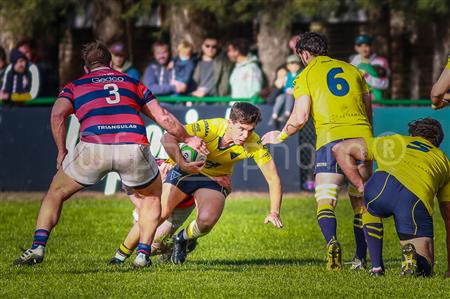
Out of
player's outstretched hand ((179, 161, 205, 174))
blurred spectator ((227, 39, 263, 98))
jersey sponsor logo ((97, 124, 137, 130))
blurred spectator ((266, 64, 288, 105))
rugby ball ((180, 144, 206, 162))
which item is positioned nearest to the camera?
jersey sponsor logo ((97, 124, 137, 130))

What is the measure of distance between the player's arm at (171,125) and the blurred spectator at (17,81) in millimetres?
8689

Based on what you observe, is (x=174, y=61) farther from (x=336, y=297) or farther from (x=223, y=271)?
(x=336, y=297)

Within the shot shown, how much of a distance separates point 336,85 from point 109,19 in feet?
47.0

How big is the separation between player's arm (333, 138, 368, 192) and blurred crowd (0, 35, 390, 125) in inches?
300

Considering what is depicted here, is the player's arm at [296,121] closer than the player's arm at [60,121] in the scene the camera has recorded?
No

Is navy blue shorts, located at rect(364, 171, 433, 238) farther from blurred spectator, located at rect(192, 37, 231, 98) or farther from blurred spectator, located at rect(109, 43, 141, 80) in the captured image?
blurred spectator, located at rect(192, 37, 231, 98)

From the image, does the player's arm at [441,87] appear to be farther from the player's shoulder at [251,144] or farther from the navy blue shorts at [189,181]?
the navy blue shorts at [189,181]

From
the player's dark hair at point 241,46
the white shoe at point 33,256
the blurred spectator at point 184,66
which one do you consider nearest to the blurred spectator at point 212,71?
the blurred spectator at point 184,66

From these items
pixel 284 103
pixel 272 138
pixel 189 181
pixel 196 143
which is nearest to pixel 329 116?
pixel 272 138

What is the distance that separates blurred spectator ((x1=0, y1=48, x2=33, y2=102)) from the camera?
60.7ft

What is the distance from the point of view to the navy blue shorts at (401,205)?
10094 mm

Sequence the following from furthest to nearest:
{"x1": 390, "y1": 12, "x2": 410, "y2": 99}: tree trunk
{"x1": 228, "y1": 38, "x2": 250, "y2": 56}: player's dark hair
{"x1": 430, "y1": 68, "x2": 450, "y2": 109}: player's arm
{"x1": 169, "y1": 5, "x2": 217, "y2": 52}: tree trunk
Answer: {"x1": 390, "y1": 12, "x2": 410, "y2": 99}: tree trunk < {"x1": 169, "y1": 5, "x2": 217, "y2": 52}: tree trunk < {"x1": 228, "y1": 38, "x2": 250, "y2": 56}: player's dark hair < {"x1": 430, "y1": 68, "x2": 450, "y2": 109}: player's arm

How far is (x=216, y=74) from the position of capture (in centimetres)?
1855

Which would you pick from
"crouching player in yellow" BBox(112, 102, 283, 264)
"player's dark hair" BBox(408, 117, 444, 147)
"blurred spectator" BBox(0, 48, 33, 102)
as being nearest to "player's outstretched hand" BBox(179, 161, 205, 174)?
"crouching player in yellow" BBox(112, 102, 283, 264)
